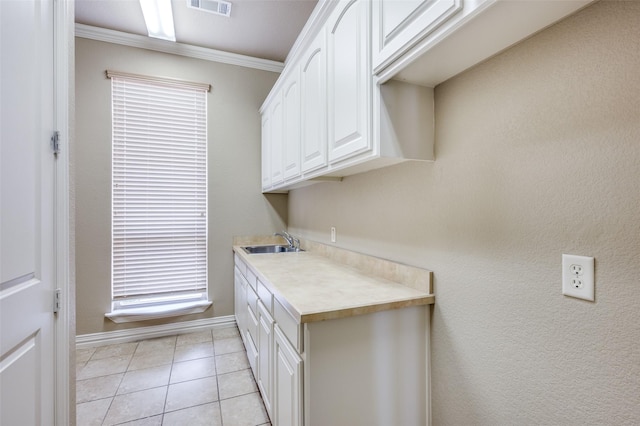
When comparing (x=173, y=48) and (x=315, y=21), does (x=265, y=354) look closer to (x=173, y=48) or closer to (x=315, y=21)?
(x=315, y=21)

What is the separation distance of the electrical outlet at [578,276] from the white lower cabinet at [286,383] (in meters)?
0.93

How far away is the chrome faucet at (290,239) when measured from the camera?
9.74 feet

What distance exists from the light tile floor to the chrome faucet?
40.9 inches

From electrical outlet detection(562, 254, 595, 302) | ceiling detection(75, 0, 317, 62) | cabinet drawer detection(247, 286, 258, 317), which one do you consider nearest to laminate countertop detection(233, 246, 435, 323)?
cabinet drawer detection(247, 286, 258, 317)

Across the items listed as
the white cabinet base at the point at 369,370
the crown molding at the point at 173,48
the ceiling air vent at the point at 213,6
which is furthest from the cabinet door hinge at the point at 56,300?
the crown molding at the point at 173,48

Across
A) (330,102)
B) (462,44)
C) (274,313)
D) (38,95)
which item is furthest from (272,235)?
(462,44)

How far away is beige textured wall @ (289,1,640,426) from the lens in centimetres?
74

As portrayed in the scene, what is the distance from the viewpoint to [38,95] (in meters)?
1.02

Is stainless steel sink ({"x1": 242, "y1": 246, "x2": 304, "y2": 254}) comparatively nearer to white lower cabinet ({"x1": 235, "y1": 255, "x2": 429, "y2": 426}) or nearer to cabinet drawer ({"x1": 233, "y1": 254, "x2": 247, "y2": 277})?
cabinet drawer ({"x1": 233, "y1": 254, "x2": 247, "y2": 277})

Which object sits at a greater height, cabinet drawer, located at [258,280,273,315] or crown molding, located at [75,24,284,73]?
crown molding, located at [75,24,284,73]

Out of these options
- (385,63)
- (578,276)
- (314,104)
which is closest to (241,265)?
(314,104)

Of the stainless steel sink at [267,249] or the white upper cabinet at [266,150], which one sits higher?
the white upper cabinet at [266,150]

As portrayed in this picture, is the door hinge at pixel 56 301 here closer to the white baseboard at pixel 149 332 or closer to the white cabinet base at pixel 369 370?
the white cabinet base at pixel 369 370

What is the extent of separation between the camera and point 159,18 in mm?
2432
